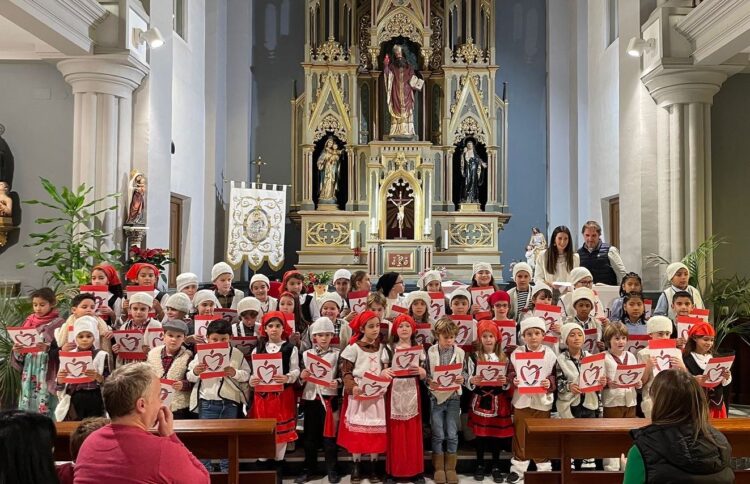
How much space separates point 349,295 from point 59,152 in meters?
4.87

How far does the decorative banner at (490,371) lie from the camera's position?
5363mm

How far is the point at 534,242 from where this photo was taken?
43.1 feet

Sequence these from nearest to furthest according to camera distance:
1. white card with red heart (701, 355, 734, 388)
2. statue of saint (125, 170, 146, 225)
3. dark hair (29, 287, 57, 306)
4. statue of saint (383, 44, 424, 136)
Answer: white card with red heart (701, 355, 734, 388)
dark hair (29, 287, 57, 306)
statue of saint (125, 170, 146, 225)
statue of saint (383, 44, 424, 136)

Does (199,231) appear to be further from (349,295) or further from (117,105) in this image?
(349,295)

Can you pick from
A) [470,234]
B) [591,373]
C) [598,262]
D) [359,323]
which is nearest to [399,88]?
[470,234]

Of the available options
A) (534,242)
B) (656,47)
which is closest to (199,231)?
(534,242)

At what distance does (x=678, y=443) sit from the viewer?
8.67ft

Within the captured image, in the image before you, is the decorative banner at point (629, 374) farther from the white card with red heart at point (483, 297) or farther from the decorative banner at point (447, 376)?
the white card with red heart at point (483, 297)

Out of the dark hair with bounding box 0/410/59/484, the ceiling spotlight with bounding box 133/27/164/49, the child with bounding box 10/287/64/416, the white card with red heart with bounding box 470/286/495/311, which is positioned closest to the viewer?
the dark hair with bounding box 0/410/59/484

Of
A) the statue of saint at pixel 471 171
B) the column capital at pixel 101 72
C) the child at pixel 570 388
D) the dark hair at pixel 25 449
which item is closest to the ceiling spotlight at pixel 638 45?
the child at pixel 570 388

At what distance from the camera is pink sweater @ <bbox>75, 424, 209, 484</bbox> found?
2.55 meters

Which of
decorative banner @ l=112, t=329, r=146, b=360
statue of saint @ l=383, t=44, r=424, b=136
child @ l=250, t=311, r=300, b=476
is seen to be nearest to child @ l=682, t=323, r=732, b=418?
child @ l=250, t=311, r=300, b=476

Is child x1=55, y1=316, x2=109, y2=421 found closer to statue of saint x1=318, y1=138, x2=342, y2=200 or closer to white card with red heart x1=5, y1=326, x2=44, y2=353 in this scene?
white card with red heart x1=5, y1=326, x2=44, y2=353

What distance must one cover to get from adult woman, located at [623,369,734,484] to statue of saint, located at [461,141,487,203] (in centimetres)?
1196
